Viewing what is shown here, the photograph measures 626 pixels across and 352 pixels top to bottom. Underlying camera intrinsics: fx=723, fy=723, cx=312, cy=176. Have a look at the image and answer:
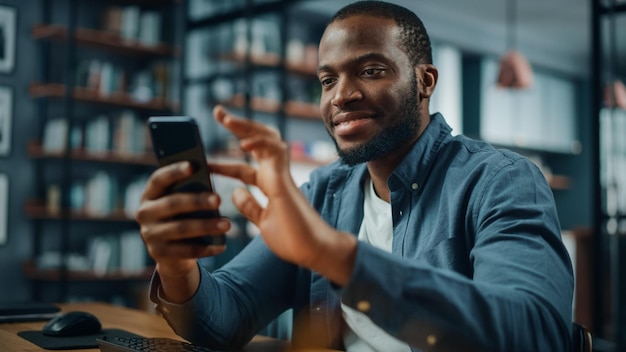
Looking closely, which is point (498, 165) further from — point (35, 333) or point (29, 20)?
point (29, 20)

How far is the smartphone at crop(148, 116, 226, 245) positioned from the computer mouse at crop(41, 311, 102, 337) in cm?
57

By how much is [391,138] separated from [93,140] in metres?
3.91

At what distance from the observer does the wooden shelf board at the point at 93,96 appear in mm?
4730

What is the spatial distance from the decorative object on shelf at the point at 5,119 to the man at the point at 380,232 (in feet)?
12.2

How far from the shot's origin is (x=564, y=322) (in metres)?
0.97

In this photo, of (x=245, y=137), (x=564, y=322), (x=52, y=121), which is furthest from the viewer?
(x=52, y=121)

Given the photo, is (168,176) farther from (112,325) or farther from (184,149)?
(112,325)

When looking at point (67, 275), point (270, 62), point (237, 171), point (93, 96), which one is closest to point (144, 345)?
point (237, 171)

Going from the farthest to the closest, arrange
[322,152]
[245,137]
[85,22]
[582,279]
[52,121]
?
[322,152] → [582,279] → [85,22] → [52,121] → [245,137]

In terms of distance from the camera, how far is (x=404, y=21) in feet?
4.59

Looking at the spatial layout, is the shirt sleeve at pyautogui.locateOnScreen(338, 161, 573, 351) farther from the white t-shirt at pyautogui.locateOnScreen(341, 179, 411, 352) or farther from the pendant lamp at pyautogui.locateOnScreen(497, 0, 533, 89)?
the pendant lamp at pyautogui.locateOnScreen(497, 0, 533, 89)

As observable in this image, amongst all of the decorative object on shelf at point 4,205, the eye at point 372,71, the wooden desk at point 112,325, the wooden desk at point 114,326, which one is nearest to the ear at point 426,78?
the eye at point 372,71

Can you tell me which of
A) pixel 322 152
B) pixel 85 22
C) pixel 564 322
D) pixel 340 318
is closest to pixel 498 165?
pixel 564 322

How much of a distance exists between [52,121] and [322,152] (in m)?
2.42
